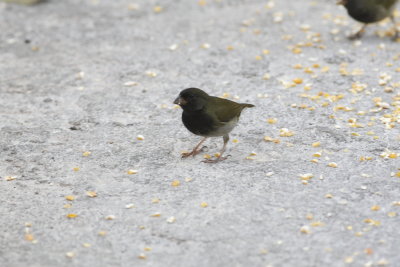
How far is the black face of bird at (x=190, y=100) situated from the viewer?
5.15 metres

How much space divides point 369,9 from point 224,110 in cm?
297

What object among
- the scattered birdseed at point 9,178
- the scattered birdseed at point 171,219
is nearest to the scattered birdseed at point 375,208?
the scattered birdseed at point 171,219

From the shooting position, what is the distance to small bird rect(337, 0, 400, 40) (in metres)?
7.39

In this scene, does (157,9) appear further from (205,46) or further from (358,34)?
(358,34)

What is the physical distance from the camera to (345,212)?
4.59 m

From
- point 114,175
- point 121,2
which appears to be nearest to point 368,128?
point 114,175

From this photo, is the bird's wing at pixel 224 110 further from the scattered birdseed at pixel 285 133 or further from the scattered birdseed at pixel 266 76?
the scattered birdseed at pixel 266 76

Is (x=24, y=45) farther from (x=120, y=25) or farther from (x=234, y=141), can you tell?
(x=234, y=141)

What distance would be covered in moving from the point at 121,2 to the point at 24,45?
5.57 feet

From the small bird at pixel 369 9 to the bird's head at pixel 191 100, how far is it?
304cm

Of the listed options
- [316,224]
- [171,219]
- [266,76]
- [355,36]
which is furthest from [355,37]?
[171,219]

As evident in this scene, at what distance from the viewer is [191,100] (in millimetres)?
5156

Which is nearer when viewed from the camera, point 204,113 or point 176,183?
point 176,183

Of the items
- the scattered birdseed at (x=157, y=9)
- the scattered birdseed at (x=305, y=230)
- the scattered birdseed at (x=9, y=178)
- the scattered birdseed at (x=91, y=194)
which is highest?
the scattered birdseed at (x=305, y=230)
